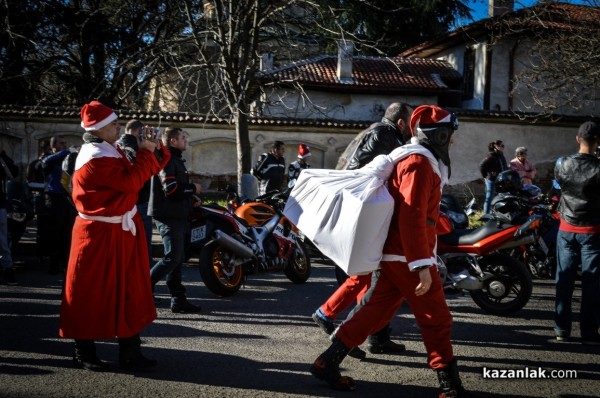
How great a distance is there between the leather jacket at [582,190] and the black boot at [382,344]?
1.94m

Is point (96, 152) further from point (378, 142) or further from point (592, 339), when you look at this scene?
point (592, 339)

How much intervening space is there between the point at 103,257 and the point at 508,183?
6011mm

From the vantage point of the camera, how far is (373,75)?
30531mm

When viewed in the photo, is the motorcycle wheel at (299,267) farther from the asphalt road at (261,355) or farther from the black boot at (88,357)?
the black boot at (88,357)

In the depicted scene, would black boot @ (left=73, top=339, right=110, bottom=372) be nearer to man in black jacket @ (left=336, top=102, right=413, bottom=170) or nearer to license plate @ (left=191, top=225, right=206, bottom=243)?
man in black jacket @ (left=336, top=102, right=413, bottom=170)

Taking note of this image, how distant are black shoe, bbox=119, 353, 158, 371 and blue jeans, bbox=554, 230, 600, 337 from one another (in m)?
3.56

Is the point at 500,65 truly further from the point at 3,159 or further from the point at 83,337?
the point at 83,337

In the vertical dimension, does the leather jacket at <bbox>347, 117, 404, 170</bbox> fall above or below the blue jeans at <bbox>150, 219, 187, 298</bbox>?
above

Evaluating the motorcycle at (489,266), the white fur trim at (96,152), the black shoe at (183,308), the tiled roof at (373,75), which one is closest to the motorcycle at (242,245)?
the black shoe at (183,308)

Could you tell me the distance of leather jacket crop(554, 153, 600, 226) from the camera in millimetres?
6203

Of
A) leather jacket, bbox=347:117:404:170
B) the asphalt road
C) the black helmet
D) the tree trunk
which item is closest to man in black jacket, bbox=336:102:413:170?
leather jacket, bbox=347:117:404:170

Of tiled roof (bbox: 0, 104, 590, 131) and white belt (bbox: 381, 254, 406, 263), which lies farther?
tiled roof (bbox: 0, 104, 590, 131)

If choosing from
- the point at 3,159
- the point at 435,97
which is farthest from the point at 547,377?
the point at 435,97

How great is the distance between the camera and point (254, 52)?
17.8 metres
